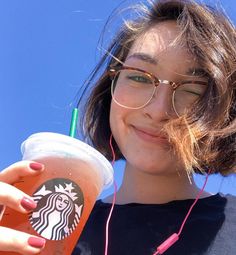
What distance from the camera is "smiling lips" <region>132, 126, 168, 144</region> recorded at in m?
1.65

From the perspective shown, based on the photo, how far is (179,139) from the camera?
158 cm

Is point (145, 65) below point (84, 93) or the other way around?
the other way around

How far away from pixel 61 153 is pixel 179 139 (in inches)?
19.3

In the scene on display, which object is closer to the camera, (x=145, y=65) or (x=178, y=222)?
(x=178, y=222)

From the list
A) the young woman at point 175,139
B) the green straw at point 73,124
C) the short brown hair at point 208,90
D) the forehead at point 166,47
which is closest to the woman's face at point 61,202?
the green straw at point 73,124

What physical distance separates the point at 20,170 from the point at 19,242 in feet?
0.64

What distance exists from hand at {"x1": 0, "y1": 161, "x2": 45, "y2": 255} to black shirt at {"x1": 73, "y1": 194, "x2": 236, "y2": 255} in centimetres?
53

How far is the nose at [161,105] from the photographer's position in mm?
1637

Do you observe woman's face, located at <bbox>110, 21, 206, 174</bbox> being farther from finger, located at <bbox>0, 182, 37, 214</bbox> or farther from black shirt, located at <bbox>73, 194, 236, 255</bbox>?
finger, located at <bbox>0, 182, 37, 214</bbox>

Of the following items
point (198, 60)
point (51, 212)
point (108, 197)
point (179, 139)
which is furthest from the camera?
point (108, 197)

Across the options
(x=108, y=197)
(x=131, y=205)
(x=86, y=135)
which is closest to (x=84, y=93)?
(x=86, y=135)

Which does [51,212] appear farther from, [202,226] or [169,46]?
[169,46]

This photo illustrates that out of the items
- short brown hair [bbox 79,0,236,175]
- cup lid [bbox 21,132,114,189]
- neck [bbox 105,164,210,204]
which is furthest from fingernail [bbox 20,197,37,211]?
neck [bbox 105,164,210,204]

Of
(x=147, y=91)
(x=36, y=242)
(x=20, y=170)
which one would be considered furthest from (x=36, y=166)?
(x=147, y=91)
